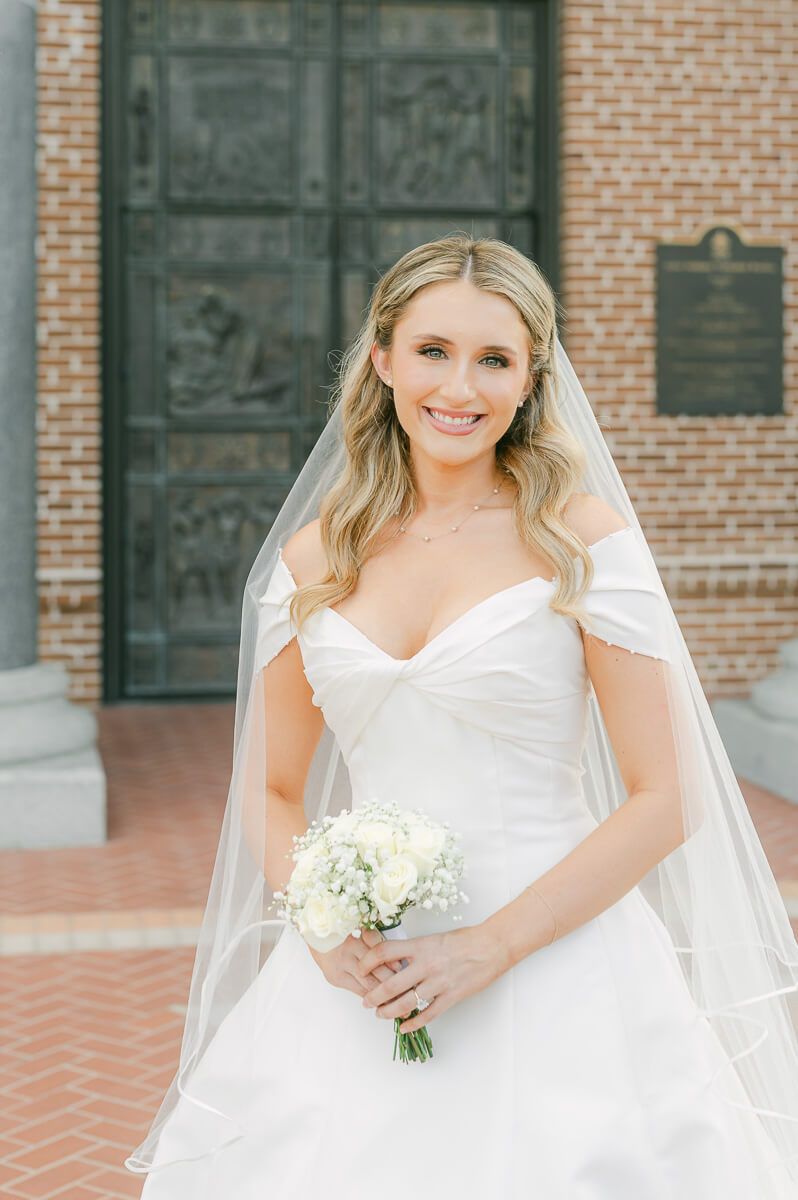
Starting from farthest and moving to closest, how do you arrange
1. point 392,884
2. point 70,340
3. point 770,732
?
1. point 70,340
2. point 770,732
3. point 392,884

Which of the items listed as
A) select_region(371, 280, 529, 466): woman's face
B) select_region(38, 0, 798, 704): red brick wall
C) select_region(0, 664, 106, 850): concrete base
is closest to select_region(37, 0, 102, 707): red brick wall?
select_region(38, 0, 798, 704): red brick wall

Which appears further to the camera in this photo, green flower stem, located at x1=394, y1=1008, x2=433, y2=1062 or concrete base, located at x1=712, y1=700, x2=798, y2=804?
concrete base, located at x1=712, y1=700, x2=798, y2=804

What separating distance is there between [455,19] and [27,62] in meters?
4.09

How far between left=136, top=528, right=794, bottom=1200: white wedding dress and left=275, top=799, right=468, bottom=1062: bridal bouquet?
0.17m

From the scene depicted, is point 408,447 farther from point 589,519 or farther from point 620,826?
point 620,826

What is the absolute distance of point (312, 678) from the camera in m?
2.31

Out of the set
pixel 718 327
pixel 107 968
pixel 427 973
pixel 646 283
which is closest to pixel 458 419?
pixel 427 973

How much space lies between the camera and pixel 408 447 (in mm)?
2516

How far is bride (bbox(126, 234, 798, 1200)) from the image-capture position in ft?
6.96

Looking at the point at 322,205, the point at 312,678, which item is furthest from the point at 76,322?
the point at 312,678

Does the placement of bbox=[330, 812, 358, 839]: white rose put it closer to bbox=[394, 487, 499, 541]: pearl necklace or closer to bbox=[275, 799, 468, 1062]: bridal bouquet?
bbox=[275, 799, 468, 1062]: bridal bouquet

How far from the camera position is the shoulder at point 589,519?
224cm

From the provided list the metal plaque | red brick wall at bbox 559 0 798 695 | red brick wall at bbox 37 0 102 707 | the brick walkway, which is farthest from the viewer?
A: the metal plaque

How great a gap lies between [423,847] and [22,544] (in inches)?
194
